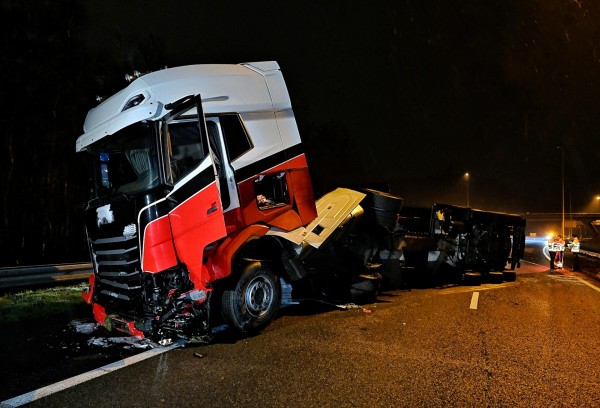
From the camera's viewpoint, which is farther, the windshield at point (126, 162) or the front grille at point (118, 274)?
the windshield at point (126, 162)

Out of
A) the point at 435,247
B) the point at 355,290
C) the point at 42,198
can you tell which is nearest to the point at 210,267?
the point at 355,290

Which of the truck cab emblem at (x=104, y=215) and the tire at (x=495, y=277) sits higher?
the truck cab emblem at (x=104, y=215)

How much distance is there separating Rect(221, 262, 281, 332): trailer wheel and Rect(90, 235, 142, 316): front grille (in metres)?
0.99

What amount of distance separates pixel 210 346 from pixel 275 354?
29.6 inches

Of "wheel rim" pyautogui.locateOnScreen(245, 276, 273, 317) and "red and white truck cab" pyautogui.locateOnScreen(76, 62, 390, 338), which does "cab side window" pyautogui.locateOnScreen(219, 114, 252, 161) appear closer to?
"red and white truck cab" pyautogui.locateOnScreen(76, 62, 390, 338)

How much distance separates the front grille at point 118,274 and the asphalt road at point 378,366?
0.74 meters

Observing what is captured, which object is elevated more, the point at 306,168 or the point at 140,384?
the point at 306,168

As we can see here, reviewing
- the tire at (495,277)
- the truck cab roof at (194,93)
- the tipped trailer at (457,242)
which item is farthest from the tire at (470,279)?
the truck cab roof at (194,93)

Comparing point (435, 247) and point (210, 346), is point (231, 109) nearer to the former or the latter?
point (210, 346)

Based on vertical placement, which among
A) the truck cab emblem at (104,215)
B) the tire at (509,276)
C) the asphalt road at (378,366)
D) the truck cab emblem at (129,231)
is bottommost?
the tire at (509,276)

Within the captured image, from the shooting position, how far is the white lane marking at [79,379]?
332 cm

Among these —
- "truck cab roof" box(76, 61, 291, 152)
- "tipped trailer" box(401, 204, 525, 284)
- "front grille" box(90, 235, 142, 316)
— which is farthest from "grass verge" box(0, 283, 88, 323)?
"tipped trailer" box(401, 204, 525, 284)

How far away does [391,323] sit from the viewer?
5.77 m

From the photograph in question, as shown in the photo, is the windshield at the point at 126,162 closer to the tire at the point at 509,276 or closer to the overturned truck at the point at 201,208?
the overturned truck at the point at 201,208
